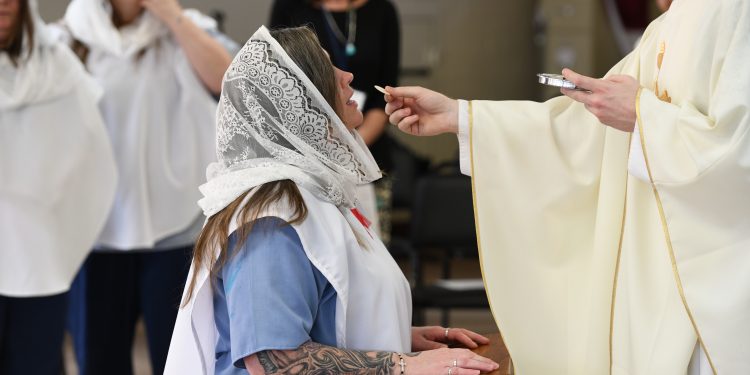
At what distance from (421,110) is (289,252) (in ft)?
1.90

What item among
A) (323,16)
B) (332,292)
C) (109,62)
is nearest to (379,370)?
(332,292)

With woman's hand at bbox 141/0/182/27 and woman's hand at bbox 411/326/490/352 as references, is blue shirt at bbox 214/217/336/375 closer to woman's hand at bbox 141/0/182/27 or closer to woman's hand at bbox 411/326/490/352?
woman's hand at bbox 411/326/490/352

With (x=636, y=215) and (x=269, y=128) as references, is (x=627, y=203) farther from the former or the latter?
(x=269, y=128)

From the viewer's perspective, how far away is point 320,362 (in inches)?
76.8

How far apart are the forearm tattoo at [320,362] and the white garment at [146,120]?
5.55ft

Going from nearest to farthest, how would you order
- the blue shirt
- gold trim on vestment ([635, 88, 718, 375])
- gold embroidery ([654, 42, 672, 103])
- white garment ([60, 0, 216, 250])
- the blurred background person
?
the blue shirt, gold trim on vestment ([635, 88, 718, 375]), gold embroidery ([654, 42, 672, 103]), white garment ([60, 0, 216, 250]), the blurred background person

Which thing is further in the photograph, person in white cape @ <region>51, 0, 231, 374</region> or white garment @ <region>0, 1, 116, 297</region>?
person in white cape @ <region>51, 0, 231, 374</region>

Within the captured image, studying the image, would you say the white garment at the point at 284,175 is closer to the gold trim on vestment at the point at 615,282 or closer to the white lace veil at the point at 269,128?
the white lace veil at the point at 269,128

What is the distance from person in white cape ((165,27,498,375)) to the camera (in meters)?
1.96

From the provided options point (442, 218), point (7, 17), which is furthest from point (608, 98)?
point (442, 218)

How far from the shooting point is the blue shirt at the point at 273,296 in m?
1.93

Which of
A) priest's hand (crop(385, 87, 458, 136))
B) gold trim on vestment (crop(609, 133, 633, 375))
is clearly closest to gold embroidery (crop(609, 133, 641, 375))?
gold trim on vestment (crop(609, 133, 633, 375))

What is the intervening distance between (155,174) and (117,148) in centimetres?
15

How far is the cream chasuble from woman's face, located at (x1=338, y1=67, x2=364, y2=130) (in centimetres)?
28
